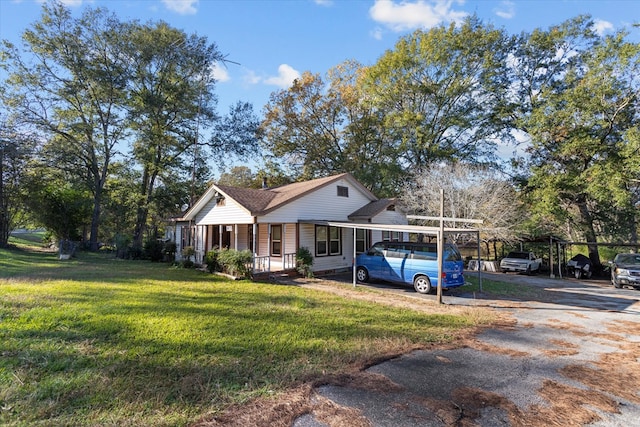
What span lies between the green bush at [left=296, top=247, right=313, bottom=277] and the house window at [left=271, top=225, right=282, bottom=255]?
5.47 feet

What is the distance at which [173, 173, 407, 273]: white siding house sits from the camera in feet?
45.6

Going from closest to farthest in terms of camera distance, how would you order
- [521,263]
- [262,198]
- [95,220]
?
1. [262,198]
2. [521,263]
3. [95,220]

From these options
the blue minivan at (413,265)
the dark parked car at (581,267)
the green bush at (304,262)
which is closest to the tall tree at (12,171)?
the green bush at (304,262)

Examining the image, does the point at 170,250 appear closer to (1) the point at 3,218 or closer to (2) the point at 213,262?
(2) the point at 213,262

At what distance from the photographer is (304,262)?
13.7 metres

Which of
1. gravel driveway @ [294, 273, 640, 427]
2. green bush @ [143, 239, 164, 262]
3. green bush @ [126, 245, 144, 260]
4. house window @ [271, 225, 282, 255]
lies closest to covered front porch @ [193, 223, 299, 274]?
house window @ [271, 225, 282, 255]

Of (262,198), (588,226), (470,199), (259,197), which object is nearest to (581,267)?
(588,226)

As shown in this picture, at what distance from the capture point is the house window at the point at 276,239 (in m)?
15.2

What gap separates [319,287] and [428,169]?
15.2 metres

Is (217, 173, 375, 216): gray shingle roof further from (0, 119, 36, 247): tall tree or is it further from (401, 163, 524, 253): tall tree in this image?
(0, 119, 36, 247): tall tree

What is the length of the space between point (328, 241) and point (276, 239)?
251 cm

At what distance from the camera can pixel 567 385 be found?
4.15 meters

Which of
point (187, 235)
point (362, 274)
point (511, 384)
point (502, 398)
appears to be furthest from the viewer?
point (187, 235)

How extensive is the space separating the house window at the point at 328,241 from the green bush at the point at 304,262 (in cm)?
120
